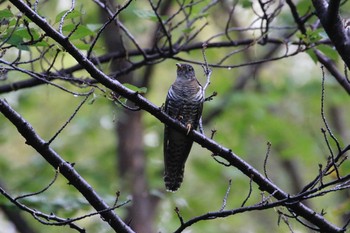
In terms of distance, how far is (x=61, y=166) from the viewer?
9.80ft

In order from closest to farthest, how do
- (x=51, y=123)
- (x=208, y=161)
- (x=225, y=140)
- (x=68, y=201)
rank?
(x=68, y=201), (x=225, y=140), (x=208, y=161), (x=51, y=123)

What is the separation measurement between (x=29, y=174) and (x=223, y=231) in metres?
2.94

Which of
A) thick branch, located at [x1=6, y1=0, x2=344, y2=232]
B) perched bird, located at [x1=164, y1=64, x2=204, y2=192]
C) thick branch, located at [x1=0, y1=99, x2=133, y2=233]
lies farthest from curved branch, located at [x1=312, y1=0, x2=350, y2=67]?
perched bird, located at [x1=164, y1=64, x2=204, y2=192]

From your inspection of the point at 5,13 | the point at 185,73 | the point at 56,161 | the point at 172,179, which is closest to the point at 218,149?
the point at 56,161

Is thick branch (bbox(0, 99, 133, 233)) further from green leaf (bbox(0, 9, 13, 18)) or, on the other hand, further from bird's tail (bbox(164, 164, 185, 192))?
bird's tail (bbox(164, 164, 185, 192))

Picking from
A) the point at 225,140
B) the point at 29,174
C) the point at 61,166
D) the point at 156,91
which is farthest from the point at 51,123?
the point at 61,166

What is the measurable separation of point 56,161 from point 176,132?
1809mm

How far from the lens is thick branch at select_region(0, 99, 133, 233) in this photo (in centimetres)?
287

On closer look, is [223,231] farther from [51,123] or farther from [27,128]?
[27,128]

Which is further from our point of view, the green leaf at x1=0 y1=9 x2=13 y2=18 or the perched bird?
the perched bird

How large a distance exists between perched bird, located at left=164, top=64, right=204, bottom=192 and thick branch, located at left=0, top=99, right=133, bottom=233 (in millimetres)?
1519

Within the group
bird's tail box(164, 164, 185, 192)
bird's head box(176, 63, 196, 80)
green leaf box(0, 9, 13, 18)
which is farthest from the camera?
bird's head box(176, 63, 196, 80)

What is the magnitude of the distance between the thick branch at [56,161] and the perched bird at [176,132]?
152cm

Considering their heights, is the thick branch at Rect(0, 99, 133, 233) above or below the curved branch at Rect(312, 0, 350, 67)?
below
